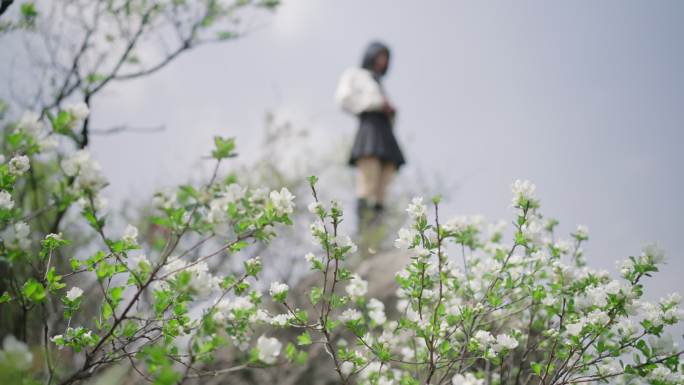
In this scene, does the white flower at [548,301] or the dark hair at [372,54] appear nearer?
the white flower at [548,301]

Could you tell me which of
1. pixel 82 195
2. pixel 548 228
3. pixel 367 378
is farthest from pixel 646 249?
pixel 82 195

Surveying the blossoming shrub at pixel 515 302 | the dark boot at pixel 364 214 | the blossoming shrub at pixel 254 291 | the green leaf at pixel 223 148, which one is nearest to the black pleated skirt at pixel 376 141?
the dark boot at pixel 364 214

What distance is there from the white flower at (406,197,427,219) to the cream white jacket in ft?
13.0

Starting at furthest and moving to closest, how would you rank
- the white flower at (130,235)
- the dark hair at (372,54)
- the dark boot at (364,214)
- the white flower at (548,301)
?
the dark hair at (372,54) < the dark boot at (364,214) < the white flower at (548,301) < the white flower at (130,235)

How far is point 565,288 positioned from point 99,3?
12.9ft

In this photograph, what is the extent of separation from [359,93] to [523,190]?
4122 millimetres

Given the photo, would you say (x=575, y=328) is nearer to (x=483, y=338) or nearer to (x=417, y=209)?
(x=483, y=338)

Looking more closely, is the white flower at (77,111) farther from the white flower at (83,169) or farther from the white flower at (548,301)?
the white flower at (548,301)

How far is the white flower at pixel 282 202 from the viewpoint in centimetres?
135

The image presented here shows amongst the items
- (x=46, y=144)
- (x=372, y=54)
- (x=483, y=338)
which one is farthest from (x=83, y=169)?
(x=372, y=54)

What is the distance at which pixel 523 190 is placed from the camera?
5.85 feet

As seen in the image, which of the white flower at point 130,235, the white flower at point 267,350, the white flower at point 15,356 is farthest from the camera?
the white flower at point 130,235

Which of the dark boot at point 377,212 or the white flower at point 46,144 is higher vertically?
the white flower at point 46,144

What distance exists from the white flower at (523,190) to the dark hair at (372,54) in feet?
14.5
